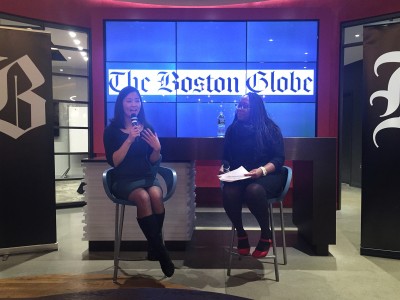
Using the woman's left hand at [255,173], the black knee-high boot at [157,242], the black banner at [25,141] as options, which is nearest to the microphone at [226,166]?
the woman's left hand at [255,173]

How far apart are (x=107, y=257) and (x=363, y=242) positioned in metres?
2.07

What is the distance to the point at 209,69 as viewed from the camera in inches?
202

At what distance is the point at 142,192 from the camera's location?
238 centimetres

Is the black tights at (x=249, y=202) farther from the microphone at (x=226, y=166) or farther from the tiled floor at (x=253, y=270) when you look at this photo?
the tiled floor at (x=253, y=270)

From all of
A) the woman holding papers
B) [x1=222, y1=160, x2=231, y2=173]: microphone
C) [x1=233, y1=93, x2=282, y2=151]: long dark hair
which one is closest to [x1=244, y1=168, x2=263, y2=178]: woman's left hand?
the woman holding papers

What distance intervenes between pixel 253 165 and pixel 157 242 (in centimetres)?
86

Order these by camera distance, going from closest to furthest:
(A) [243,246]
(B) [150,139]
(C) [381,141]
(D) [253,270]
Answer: (B) [150,139] < (A) [243,246] < (D) [253,270] < (C) [381,141]

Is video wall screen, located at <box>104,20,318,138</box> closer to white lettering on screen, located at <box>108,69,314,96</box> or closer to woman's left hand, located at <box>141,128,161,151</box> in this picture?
white lettering on screen, located at <box>108,69,314,96</box>

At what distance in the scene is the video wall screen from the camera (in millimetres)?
5035

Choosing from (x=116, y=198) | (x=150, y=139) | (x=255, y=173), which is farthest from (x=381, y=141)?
(x=116, y=198)

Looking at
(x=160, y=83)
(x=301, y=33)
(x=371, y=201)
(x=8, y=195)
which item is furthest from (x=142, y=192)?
(x=301, y=33)

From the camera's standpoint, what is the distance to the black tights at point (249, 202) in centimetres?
248

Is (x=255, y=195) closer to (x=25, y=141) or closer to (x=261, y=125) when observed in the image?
(x=261, y=125)

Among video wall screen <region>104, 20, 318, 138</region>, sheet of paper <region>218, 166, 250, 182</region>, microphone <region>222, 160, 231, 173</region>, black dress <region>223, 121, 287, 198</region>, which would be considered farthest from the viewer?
video wall screen <region>104, 20, 318, 138</region>
